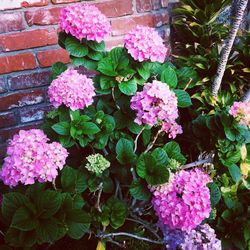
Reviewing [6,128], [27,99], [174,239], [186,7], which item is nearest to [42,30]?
[27,99]

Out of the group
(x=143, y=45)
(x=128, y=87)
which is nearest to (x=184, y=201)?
(x=128, y=87)

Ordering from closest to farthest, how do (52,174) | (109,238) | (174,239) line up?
(52,174) → (174,239) → (109,238)

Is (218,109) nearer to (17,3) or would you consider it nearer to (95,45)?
(95,45)

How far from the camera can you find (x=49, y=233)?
1.31 m

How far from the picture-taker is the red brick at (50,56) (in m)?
1.87

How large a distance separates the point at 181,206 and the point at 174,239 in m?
0.25

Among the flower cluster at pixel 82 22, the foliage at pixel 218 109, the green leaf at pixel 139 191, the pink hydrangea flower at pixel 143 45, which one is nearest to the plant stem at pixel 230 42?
the foliage at pixel 218 109

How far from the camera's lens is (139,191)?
1477 millimetres

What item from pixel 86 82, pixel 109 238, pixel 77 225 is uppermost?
pixel 86 82

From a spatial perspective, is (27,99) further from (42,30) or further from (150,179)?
(150,179)

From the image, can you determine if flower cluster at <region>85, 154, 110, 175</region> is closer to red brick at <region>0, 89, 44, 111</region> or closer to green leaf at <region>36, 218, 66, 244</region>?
green leaf at <region>36, 218, 66, 244</region>

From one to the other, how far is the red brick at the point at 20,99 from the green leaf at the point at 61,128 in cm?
51

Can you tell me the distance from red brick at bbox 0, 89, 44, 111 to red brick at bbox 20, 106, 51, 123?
4 centimetres

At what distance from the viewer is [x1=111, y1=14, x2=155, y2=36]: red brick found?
6.45 ft
